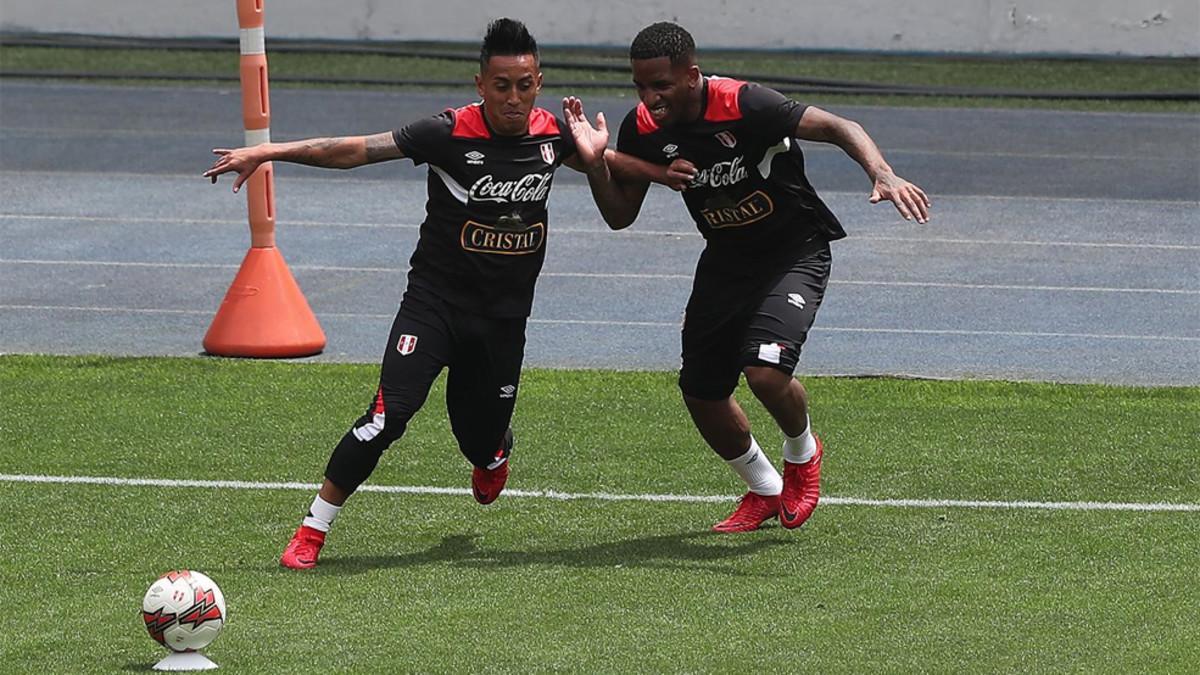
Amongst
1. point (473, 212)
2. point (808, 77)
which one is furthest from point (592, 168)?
point (808, 77)

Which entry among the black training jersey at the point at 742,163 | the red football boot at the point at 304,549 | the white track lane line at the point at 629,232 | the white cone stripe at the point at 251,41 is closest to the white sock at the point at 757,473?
the black training jersey at the point at 742,163

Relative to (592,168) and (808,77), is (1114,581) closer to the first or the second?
(592,168)

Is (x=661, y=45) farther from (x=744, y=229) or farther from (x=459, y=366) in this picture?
(x=459, y=366)

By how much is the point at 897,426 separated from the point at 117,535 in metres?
3.89

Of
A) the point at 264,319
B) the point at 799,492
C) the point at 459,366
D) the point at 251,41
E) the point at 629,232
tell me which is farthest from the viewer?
the point at 629,232

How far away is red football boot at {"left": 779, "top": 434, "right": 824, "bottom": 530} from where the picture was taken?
7.52m

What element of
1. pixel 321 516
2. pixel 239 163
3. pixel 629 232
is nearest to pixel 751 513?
pixel 321 516

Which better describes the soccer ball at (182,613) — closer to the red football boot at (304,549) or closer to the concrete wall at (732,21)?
the red football boot at (304,549)

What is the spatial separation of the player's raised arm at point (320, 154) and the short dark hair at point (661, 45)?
3.11 ft

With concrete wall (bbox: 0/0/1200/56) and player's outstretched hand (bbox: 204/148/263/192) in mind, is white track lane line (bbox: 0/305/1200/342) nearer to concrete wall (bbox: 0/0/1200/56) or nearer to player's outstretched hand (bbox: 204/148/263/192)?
player's outstretched hand (bbox: 204/148/263/192)

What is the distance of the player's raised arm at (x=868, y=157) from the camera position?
6832 mm

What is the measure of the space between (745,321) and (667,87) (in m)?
0.97

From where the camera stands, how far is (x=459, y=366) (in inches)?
289

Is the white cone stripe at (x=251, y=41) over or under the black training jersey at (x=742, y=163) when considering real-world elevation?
under
